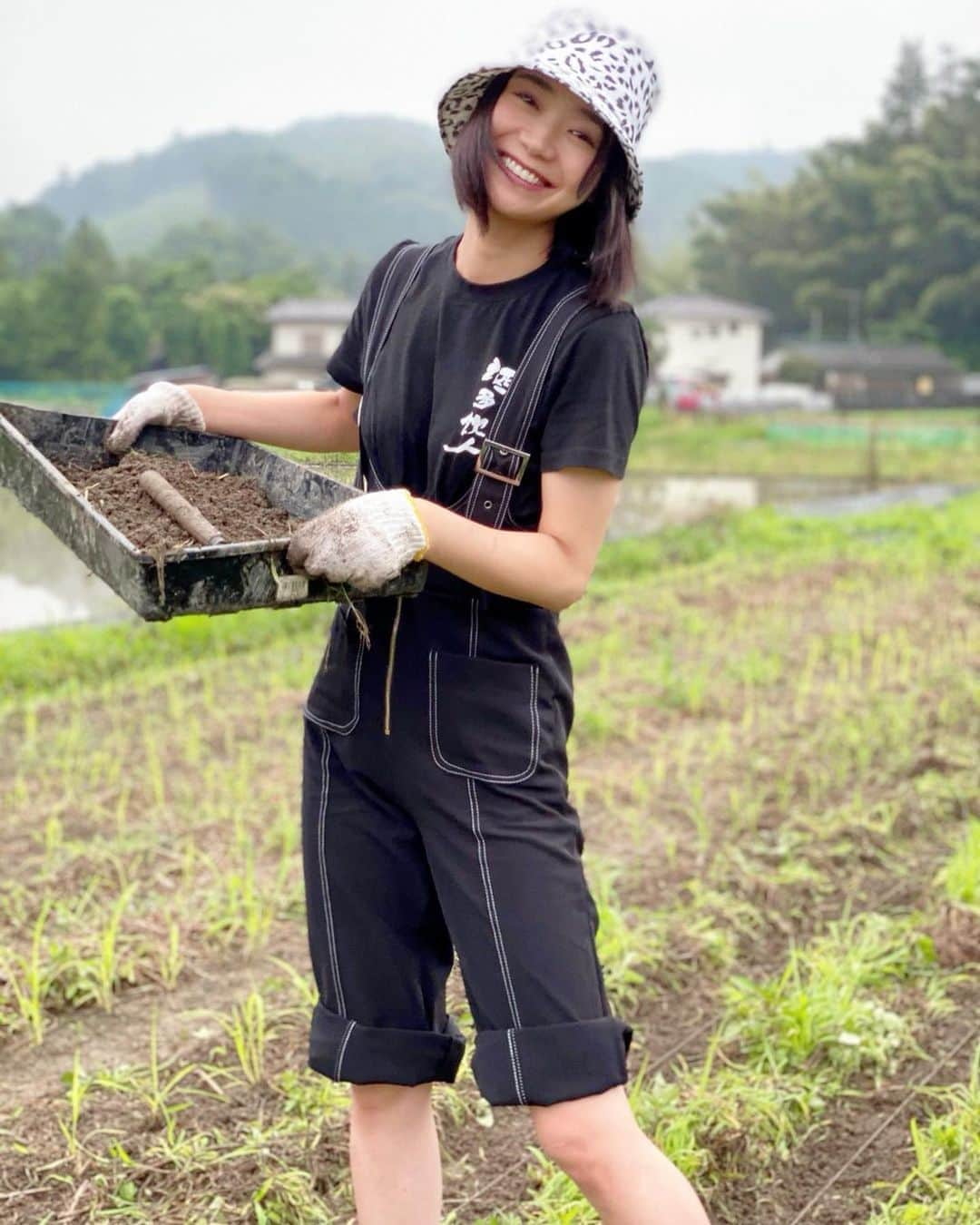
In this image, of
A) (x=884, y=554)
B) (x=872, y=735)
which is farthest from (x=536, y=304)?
(x=884, y=554)

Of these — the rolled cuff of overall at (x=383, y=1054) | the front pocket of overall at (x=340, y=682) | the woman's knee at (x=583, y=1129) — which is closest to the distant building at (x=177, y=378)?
the front pocket of overall at (x=340, y=682)

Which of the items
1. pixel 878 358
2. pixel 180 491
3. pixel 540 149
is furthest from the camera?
pixel 878 358

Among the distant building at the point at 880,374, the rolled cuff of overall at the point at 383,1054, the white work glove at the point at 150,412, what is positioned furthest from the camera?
the distant building at the point at 880,374

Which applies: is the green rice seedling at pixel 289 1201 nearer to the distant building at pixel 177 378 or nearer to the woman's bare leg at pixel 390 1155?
the woman's bare leg at pixel 390 1155

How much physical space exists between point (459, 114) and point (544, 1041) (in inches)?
42.3

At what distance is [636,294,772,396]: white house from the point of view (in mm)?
46344

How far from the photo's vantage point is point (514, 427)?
1.63 metres

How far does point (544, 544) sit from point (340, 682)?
32cm

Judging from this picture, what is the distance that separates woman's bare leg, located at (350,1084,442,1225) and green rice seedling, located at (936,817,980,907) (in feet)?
6.04

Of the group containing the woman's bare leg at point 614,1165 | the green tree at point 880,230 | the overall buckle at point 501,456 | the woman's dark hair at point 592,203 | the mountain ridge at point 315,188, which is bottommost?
the woman's bare leg at point 614,1165

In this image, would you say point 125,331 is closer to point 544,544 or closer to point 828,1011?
point 828,1011

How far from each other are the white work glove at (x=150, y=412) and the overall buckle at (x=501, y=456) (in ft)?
1.61

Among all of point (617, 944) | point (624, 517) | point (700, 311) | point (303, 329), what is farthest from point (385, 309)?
point (700, 311)

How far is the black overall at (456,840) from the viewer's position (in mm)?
1605
